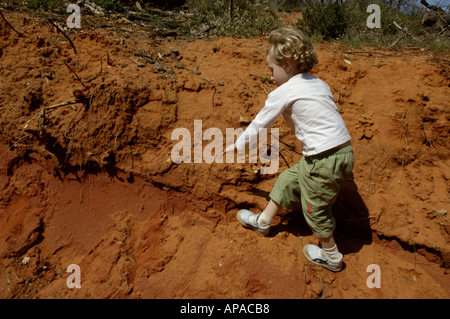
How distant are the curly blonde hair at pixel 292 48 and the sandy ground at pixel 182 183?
102 cm

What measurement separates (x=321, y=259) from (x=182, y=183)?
147cm

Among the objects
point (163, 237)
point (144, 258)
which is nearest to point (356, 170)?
point (163, 237)

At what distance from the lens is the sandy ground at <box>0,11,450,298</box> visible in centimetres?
232

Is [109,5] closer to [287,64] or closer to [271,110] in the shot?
[287,64]

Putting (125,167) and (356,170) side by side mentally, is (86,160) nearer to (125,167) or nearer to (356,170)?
(125,167)

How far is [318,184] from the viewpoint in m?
1.93

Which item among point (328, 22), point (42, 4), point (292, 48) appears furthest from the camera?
point (328, 22)

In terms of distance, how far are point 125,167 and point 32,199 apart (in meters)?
1.09

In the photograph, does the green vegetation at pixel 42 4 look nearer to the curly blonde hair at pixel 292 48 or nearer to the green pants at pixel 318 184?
the curly blonde hair at pixel 292 48

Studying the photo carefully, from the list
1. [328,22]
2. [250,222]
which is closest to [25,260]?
[250,222]

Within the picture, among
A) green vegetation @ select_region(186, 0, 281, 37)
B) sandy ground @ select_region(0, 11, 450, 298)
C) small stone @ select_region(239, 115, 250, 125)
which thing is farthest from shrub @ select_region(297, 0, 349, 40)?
small stone @ select_region(239, 115, 250, 125)

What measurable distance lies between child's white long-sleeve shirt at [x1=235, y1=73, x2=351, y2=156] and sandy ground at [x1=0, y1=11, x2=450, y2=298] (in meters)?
0.91

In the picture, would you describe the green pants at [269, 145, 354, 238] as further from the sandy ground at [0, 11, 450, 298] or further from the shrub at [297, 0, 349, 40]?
the shrub at [297, 0, 349, 40]

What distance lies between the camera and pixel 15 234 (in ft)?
8.65
